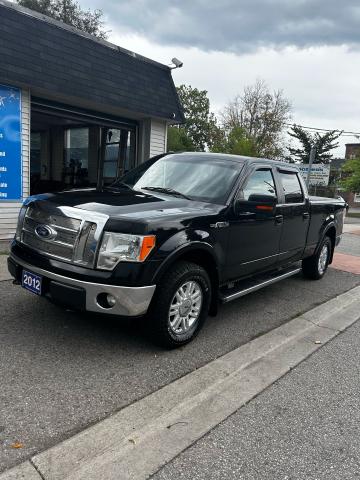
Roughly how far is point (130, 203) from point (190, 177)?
1077mm

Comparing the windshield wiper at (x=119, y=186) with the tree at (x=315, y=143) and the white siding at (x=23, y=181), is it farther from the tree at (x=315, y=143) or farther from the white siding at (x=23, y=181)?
the tree at (x=315, y=143)

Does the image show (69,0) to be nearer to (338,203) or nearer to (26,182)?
(26,182)

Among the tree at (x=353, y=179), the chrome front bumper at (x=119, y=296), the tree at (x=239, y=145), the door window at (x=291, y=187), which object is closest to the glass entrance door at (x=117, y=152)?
the door window at (x=291, y=187)

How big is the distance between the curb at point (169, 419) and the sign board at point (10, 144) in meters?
6.04

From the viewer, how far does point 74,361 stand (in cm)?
330

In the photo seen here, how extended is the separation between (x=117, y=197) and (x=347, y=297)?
4.00 m

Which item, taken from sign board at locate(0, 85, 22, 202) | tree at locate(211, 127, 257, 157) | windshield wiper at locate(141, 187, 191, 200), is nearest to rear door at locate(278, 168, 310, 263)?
windshield wiper at locate(141, 187, 191, 200)

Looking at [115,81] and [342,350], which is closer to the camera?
[342,350]

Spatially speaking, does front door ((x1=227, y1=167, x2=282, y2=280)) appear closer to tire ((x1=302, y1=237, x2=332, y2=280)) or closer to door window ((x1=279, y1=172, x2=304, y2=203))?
door window ((x1=279, y1=172, x2=304, y2=203))

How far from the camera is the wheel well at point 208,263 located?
366cm

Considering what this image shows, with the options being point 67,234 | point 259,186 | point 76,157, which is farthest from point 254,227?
point 76,157

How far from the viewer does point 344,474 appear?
7.58 ft

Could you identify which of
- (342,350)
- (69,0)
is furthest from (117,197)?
(69,0)

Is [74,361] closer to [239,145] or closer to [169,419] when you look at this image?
[169,419]
